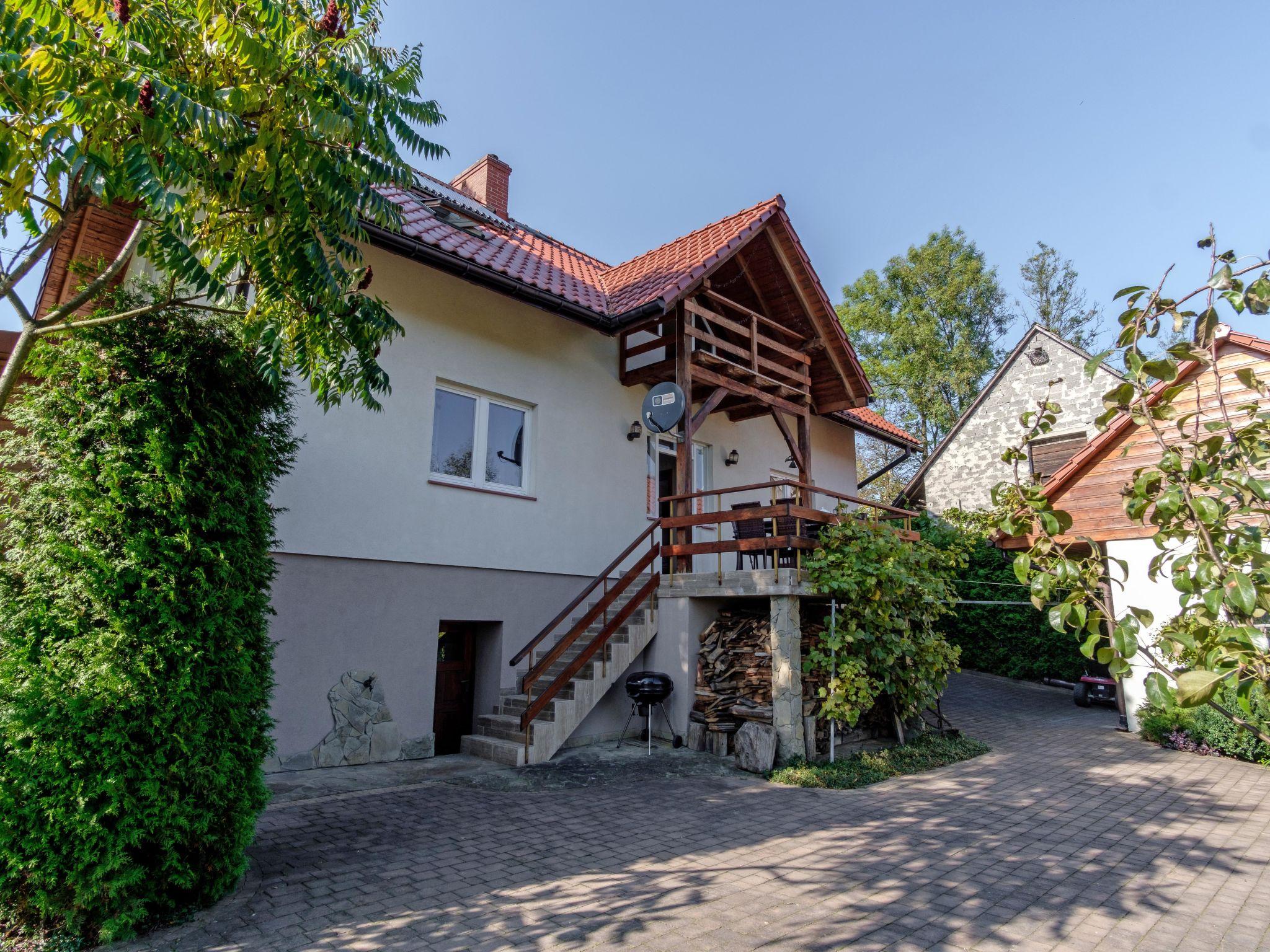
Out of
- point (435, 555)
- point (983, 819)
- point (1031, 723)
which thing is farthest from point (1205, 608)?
point (1031, 723)

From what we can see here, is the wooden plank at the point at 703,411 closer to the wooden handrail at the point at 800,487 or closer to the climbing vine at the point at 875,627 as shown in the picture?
the wooden handrail at the point at 800,487

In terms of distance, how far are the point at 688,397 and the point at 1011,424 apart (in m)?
12.5

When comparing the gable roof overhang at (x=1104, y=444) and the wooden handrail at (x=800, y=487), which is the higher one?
the gable roof overhang at (x=1104, y=444)

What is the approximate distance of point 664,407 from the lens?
32.2 ft

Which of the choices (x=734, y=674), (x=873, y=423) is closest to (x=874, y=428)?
(x=873, y=423)

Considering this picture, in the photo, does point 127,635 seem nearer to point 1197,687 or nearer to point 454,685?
point 1197,687

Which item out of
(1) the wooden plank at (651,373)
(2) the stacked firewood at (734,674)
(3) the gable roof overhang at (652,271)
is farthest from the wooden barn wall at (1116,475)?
(1) the wooden plank at (651,373)

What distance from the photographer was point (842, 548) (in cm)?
873

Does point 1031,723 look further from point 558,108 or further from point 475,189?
point 475,189

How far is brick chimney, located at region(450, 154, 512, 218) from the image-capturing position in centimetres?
1405

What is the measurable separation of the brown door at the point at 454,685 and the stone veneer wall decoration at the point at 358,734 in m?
0.66

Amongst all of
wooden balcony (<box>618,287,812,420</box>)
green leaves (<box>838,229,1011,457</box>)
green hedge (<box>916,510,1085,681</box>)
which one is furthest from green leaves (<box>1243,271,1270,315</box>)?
green leaves (<box>838,229,1011,457</box>)

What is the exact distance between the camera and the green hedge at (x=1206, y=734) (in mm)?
8758

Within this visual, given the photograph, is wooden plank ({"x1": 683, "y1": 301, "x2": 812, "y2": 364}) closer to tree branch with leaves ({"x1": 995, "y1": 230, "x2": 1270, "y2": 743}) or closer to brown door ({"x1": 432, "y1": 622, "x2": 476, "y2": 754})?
brown door ({"x1": 432, "y1": 622, "x2": 476, "y2": 754})
